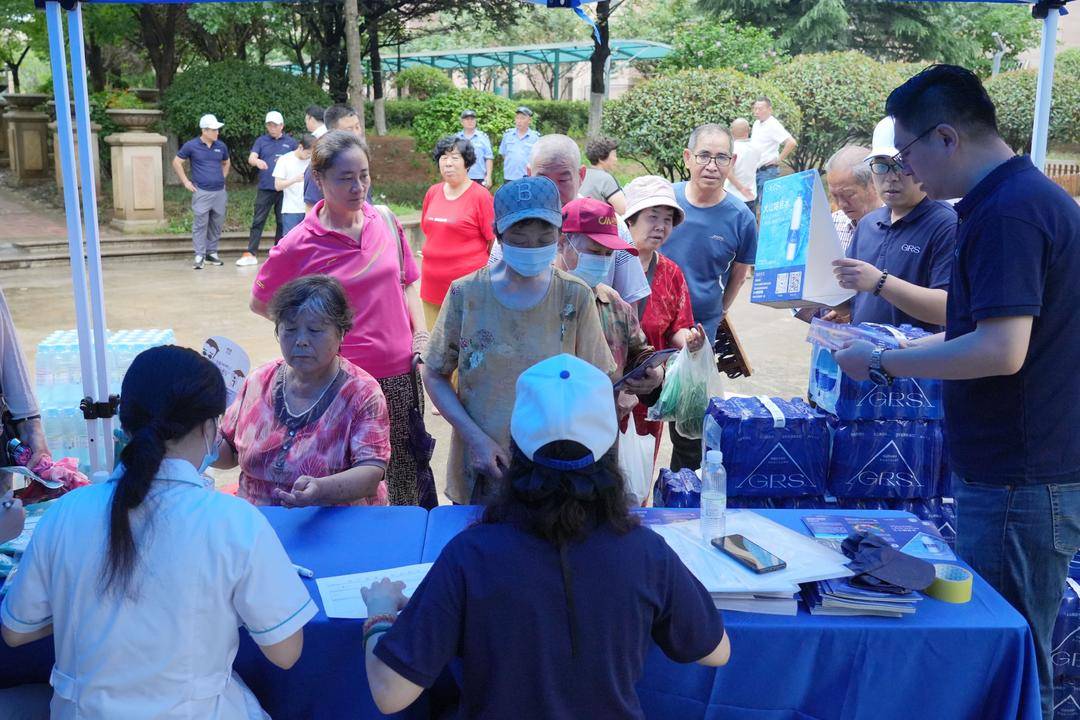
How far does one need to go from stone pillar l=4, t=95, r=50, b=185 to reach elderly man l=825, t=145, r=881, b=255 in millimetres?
17278

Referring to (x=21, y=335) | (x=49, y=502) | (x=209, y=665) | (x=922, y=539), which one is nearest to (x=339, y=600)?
(x=209, y=665)

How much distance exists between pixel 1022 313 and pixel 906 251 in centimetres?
161

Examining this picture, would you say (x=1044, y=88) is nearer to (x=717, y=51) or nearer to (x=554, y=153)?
(x=554, y=153)

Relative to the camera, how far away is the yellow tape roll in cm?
256

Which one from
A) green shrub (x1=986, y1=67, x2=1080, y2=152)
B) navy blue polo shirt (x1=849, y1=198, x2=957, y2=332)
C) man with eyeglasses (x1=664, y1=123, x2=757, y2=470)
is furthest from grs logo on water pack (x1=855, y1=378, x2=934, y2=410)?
green shrub (x1=986, y1=67, x2=1080, y2=152)

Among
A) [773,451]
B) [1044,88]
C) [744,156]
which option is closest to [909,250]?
[1044,88]

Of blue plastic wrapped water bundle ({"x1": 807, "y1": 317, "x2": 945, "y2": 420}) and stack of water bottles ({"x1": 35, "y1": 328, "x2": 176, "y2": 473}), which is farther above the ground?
blue plastic wrapped water bundle ({"x1": 807, "y1": 317, "x2": 945, "y2": 420})

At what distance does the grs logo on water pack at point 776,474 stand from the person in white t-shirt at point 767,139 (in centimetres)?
961

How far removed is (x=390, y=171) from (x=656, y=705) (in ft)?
67.2

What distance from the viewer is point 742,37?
21.5 metres

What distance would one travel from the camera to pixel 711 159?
5.00m

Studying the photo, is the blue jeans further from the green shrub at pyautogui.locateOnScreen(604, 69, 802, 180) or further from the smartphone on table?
the green shrub at pyautogui.locateOnScreen(604, 69, 802, 180)

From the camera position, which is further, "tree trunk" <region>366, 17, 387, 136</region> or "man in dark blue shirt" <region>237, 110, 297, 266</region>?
"tree trunk" <region>366, 17, 387, 136</region>

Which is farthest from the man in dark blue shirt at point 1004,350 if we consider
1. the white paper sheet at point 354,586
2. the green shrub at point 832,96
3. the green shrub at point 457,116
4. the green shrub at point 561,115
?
the green shrub at point 561,115
